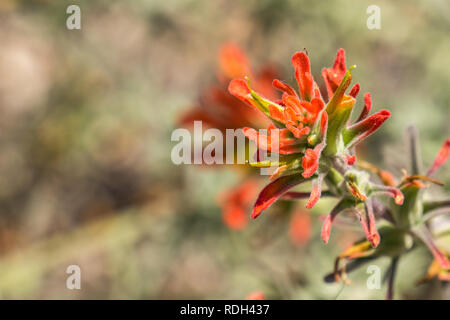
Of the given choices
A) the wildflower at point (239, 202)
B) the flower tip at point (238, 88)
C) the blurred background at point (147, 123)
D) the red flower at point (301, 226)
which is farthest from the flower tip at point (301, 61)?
the blurred background at point (147, 123)

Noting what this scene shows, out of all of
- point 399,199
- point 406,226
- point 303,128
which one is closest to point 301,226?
point 406,226

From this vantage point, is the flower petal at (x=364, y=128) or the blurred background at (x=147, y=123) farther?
the blurred background at (x=147, y=123)

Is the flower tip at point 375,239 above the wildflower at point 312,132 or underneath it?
underneath

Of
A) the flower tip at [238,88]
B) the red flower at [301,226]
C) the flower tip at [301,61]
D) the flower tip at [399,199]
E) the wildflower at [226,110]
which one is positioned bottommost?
the red flower at [301,226]

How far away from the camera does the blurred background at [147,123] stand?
2.91 m

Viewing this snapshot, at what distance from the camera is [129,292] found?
9.89 ft

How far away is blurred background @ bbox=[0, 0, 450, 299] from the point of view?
9.53 ft

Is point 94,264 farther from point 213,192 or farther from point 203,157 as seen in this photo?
point 203,157

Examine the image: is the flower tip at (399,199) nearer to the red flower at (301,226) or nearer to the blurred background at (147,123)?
the red flower at (301,226)

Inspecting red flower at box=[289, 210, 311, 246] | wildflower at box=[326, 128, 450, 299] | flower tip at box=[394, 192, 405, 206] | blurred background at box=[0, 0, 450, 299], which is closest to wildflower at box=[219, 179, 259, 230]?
red flower at box=[289, 210, 311, 246]

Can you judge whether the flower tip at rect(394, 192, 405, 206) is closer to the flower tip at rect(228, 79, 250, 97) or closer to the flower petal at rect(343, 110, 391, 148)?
the flower petal at rect(343, 110, 391, 148)

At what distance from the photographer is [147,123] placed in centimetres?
348

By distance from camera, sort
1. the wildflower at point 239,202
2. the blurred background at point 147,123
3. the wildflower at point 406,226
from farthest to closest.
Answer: the blurred background at point 147,123
the wildflower at point 239,202
the wildflower at point 406,226

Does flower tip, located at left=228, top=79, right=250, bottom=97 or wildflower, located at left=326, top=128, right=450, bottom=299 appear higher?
flower tip, located at left=228, top=79, right=250, bottom=97
